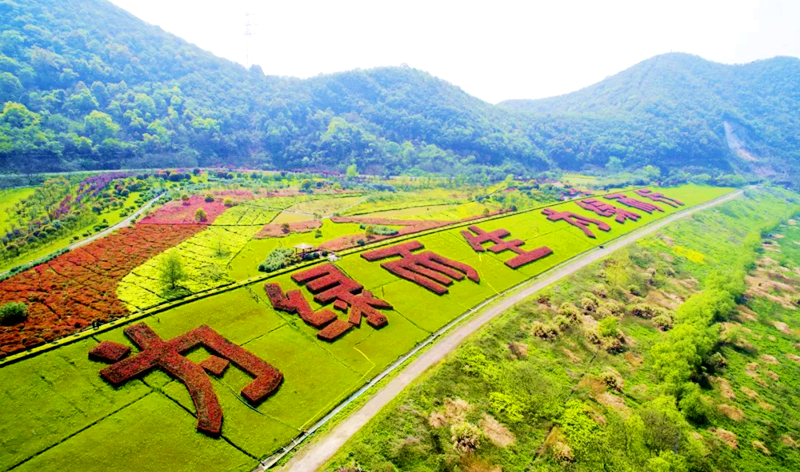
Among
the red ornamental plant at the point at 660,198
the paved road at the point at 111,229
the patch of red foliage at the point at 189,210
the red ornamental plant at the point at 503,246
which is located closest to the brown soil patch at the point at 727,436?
the red ornamental plant at the point at 503,246

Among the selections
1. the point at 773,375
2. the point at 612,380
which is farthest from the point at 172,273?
the point at 773,375

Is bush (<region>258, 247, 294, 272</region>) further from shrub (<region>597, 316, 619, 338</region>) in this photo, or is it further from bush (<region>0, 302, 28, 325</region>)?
shrub (<region>597, 316, 619, 338</region>)

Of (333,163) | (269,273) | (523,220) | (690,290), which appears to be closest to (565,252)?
(523,220)

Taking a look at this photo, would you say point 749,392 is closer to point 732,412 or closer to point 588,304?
point 732,412

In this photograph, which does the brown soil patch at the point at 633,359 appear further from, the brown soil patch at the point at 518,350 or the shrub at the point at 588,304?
the brown soil patch at the point at 518,350

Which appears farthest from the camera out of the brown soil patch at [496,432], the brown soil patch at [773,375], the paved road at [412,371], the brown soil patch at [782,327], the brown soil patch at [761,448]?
the brown soil patch at [782,327]

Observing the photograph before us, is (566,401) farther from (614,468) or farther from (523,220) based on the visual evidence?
(523,220)

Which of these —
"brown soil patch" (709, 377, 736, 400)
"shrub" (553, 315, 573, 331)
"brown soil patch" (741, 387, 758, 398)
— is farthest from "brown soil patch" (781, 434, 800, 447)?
"shrub" (553, 315, 573, 331)
